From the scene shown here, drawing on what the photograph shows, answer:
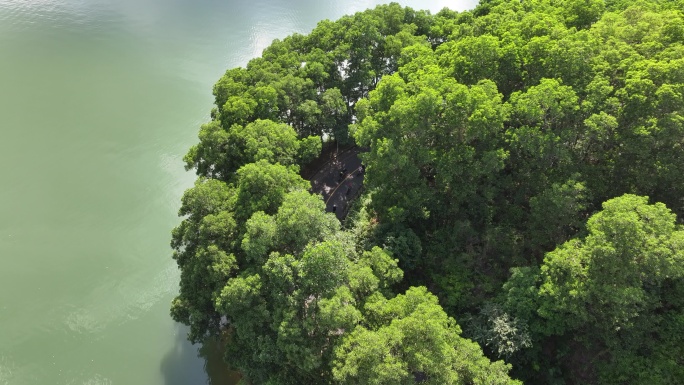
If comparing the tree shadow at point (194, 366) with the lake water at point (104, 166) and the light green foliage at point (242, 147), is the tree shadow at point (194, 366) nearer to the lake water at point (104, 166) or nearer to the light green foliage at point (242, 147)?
the lake water at point (104, 166)

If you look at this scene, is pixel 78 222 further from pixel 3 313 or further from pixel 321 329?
pixel 321 329

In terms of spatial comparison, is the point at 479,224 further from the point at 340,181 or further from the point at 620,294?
the point at 340,181

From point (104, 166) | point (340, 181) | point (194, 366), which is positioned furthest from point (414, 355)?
point (104, 166)

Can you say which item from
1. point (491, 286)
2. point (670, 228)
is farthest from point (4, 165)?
point (670, 228)

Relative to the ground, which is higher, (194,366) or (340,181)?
(340,181)

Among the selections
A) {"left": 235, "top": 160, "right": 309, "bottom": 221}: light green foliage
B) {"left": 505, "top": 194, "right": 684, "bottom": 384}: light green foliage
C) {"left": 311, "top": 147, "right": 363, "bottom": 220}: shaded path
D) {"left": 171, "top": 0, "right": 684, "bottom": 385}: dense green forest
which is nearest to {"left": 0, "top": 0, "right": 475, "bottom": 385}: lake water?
{"left": 171, "top": 0, "right": 684, "bottom": 385}: dense green forest
